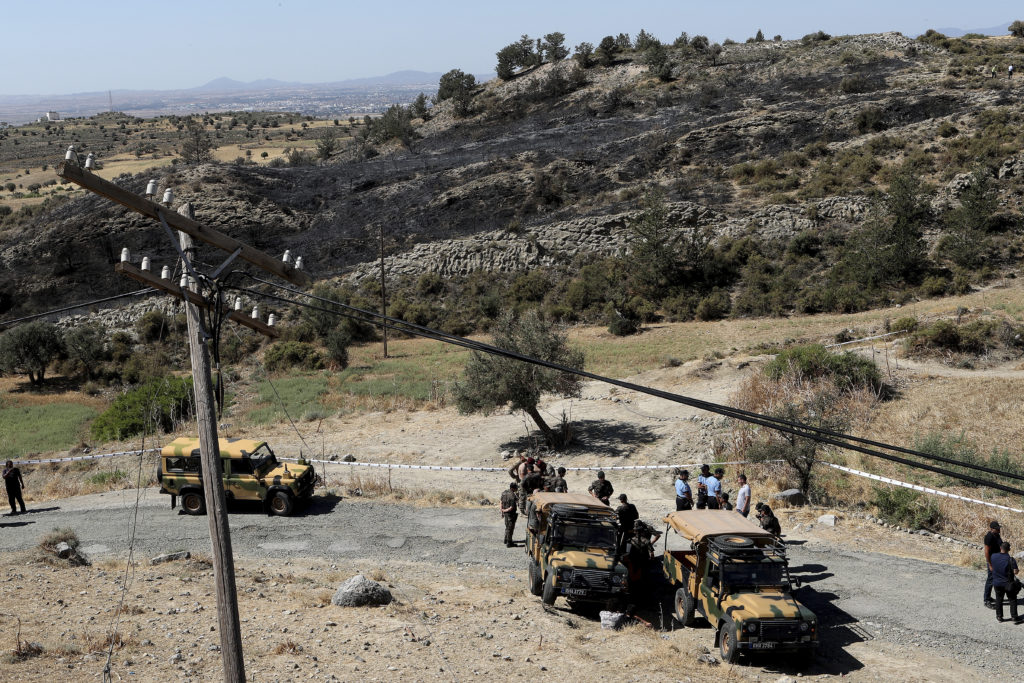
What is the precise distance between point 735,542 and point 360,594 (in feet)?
21.0

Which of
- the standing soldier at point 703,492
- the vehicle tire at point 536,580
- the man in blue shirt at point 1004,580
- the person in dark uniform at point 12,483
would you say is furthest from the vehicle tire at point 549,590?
the person in dark uniform at point 12,483

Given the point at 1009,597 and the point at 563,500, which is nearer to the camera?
the point at 1009,597

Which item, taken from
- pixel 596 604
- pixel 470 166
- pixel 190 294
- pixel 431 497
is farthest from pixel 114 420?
pixel 470 166

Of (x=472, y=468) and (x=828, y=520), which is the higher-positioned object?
(x=828, y=520)

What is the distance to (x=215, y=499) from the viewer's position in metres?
8.32

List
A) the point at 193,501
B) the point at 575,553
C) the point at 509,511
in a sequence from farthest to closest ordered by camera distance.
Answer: the point at 193,501
the point at 509,511
the point at 575,553

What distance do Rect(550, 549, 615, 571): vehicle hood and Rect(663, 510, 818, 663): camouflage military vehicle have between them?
111 centimetres

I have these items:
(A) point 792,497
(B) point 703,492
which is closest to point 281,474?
(B) point 703,492

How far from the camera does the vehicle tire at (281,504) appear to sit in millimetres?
19797

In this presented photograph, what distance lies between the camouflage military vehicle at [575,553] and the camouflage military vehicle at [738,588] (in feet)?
3.61

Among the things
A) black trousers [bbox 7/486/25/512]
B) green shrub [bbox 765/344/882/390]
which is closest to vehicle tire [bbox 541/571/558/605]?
black trousers [bbox 7/486/25/512]

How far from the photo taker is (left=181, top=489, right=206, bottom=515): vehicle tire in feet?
66.3

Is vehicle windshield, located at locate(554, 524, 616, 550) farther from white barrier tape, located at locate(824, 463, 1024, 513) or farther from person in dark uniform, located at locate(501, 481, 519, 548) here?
white barrier tape, located at locate(824, 463, 1024, 513)

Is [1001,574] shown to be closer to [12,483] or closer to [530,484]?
[530,484]
